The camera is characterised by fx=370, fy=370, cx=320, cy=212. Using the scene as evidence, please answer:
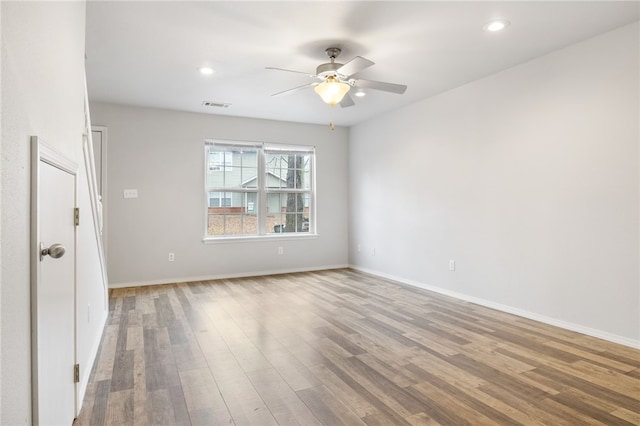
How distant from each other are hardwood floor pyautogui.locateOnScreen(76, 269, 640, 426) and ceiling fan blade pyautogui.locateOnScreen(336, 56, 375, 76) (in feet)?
7.30

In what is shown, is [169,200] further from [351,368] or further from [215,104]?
[351,368]

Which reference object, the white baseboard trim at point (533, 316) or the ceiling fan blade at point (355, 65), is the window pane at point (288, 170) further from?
the ceiling fan blade at point (355, 65)

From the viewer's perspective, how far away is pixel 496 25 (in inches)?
116

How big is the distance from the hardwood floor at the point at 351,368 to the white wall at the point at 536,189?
0.35m

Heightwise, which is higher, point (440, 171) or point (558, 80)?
point (558, 80)

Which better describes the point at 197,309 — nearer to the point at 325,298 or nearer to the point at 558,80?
the point at 325,298

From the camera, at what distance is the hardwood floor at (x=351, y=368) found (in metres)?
2.02

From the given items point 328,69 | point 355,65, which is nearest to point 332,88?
point 328,69

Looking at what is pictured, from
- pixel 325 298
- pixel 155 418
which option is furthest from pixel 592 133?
pixel 155 418

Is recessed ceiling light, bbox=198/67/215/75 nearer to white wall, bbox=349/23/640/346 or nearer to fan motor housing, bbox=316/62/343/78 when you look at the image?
Result: fan motor housing, bbox=316/62/343/78

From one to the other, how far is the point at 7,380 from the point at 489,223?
13.8 feet

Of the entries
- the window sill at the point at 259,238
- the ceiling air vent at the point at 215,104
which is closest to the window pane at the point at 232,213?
the window sill at the point at 259,238

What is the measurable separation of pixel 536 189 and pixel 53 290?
12.9 feet

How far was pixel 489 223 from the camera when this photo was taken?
4.15 metres
